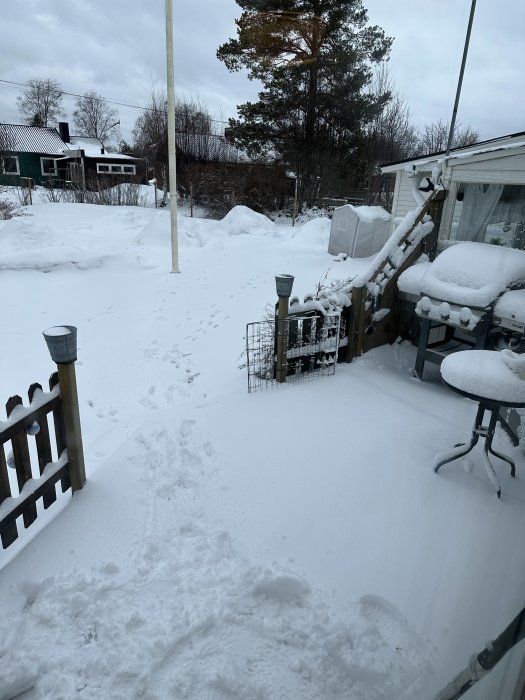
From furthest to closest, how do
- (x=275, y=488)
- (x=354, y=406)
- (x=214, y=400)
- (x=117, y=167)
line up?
(x=117, y=167)
(x=214, y=400)
(x=354, y=406)
(x=275, y=488)

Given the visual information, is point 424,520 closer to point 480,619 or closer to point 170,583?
point 480,619

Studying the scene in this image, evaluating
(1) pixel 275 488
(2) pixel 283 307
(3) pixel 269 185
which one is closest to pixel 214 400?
(2) pixel 283 307

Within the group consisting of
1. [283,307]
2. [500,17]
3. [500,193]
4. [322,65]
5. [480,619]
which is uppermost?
[322,65]

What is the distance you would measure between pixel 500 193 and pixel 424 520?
4.49m

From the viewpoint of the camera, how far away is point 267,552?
2090 millimetres

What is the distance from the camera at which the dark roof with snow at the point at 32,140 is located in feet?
77.2

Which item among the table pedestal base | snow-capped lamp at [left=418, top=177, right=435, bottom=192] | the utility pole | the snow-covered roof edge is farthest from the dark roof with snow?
the table pedestal base

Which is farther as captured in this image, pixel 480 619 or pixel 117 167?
pixel 117 167

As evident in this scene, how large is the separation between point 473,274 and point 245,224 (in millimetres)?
10064

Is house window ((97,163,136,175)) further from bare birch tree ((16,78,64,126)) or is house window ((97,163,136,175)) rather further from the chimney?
bare birch tree ((16,78,64,126))

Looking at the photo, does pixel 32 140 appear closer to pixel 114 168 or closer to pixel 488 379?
pixel 114 168

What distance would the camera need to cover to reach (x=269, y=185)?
17297 mm

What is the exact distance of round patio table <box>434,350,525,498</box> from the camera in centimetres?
224

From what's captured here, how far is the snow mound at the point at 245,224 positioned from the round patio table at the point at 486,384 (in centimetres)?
1127
